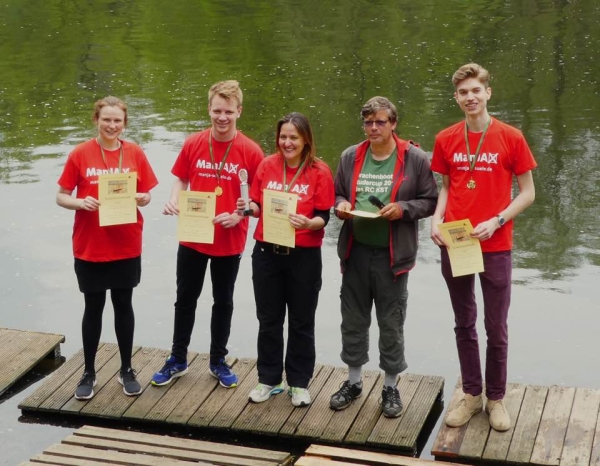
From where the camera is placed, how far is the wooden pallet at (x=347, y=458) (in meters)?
5.48

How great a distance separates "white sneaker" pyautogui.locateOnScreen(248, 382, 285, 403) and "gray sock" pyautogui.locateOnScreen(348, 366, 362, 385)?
0.49m

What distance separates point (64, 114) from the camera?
635 inches

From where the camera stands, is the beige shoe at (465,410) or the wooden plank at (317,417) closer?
the beige shoe at (465,410)

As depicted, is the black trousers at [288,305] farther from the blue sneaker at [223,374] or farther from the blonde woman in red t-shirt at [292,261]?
the blue sneaker at [223,374]

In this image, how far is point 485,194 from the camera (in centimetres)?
569

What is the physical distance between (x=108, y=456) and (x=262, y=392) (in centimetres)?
118

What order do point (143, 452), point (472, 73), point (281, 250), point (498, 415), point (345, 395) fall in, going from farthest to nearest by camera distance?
point (345, 395)
point (281, 250)
point (498, 415)
point (143, 452)
point (472, 73)

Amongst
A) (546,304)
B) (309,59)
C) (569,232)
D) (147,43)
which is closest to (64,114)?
Answer: (309,59)

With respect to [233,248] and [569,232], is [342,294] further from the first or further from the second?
[569,232]

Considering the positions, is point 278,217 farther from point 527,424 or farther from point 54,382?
point 54,382

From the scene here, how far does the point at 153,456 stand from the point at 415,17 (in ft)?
66.8

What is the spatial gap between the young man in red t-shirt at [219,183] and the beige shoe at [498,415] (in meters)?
1.74

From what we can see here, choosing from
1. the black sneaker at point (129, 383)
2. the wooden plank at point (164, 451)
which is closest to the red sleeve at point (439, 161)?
the wooden plank at point (164, 451)

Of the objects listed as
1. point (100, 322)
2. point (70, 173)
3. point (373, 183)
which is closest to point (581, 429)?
point (373, 183)
